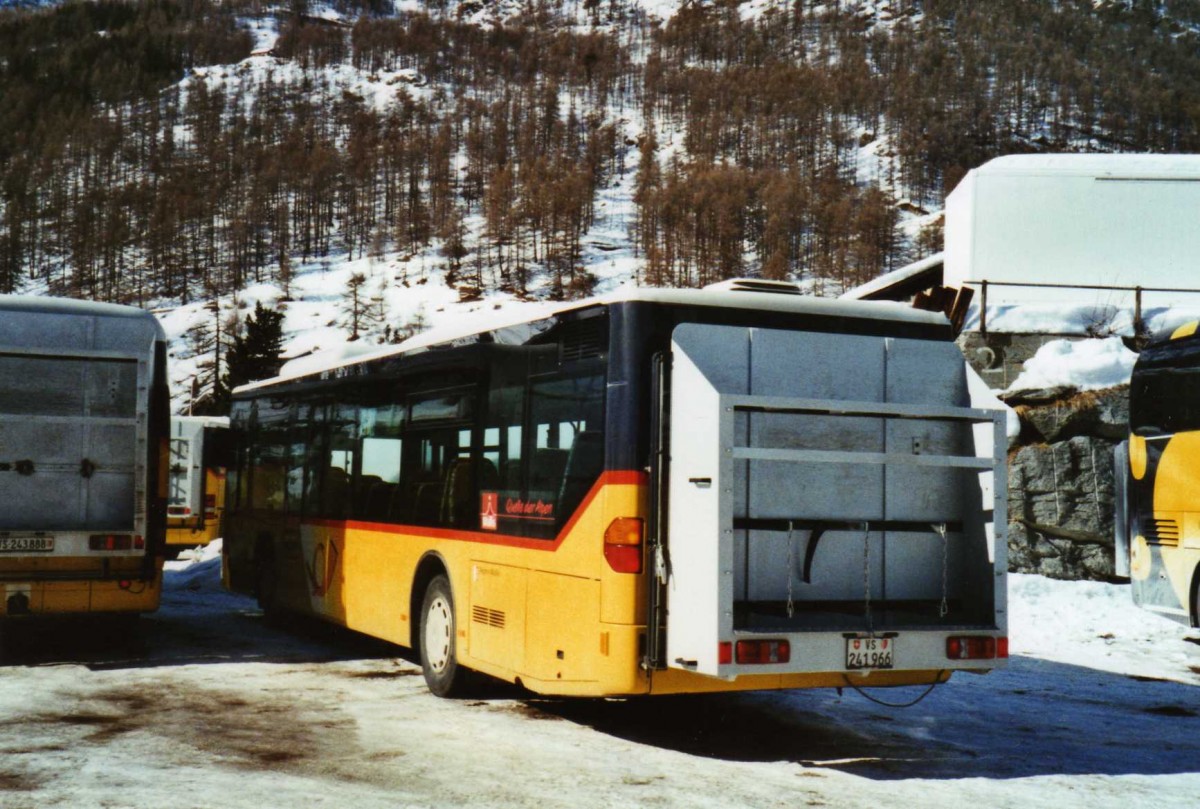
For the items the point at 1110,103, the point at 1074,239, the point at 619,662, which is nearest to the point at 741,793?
the point at 619,662

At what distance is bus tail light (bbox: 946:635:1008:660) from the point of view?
24.8 feet

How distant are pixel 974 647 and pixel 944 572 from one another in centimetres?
52

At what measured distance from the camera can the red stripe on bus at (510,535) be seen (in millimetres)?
7387

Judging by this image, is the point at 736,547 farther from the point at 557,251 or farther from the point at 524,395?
the point at 557,251

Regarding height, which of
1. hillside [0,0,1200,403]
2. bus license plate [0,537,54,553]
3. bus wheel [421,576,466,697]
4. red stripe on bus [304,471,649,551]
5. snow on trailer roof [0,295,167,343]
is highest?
hillside [0,0,1200,403]

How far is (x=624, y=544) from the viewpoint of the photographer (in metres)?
7.34

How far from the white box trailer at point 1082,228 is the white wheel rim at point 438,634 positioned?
1312 centimetres

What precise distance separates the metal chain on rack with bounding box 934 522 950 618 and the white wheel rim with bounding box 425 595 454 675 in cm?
367

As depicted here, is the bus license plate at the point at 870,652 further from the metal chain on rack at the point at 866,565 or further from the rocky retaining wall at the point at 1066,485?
the rocky retaining wall at the point at 1066,485

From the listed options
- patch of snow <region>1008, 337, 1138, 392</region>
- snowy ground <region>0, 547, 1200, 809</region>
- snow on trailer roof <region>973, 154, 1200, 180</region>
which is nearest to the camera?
snowy ground <region>0, 547, 1200, 809</region>

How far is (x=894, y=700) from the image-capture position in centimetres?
1009

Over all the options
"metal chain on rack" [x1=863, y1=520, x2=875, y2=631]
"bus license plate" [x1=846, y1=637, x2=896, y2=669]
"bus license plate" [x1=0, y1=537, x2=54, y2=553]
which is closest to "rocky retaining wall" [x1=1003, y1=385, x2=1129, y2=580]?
"metal chain on rack" [x1=863, y1=520, x2=875, y2=631]

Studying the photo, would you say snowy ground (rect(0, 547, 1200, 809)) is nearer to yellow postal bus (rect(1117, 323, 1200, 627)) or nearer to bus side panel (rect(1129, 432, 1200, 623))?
bus side panel (rect(1129, 432, 1200, 623))

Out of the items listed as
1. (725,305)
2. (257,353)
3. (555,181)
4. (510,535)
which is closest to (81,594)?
(510,535)
